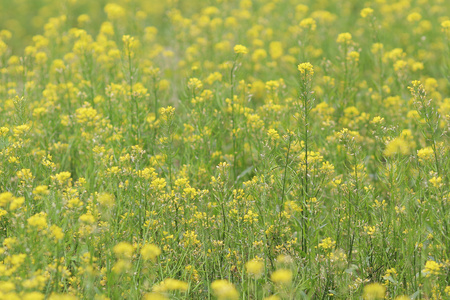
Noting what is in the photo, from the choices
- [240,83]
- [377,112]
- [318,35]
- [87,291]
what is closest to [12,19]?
[318,35]

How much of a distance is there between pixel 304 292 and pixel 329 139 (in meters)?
1.78

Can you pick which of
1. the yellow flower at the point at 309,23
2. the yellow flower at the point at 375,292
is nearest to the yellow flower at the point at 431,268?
the yellow flower at the point at 375,292

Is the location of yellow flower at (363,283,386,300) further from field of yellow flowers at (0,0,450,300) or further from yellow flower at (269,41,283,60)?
yellow flower at (269,41,283,60)

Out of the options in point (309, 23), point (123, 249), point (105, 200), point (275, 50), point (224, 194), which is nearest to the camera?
point (123, 249)

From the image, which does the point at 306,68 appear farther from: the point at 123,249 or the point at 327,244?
the point at 123,249

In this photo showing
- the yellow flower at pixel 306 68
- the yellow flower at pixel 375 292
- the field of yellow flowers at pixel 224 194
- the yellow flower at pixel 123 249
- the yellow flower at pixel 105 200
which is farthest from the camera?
the yellow flower at pixel 306 68

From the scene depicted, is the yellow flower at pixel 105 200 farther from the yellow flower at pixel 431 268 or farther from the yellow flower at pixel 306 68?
the yellow flower at pixel 431 268

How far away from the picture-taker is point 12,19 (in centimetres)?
1062

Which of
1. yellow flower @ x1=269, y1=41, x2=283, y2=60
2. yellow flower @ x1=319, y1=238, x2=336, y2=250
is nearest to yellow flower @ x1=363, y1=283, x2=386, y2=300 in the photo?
yellow flower @ x1=319, y1=238, x2=336, y2=250

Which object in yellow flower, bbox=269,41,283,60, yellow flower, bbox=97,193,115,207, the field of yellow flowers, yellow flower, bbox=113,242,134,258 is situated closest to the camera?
yellow flower, bbox=113,242,134,258

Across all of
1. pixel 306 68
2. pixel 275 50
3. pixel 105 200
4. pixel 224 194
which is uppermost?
pixel 306 68

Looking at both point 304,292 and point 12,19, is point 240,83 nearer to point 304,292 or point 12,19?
point 304,292

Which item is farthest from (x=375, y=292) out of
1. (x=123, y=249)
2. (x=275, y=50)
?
(x=275, y=50)

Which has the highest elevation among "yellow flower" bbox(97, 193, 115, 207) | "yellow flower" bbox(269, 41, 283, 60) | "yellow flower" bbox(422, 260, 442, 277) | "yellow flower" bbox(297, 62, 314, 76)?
"yellow flower" bbox(297, 62, 314, 76)
